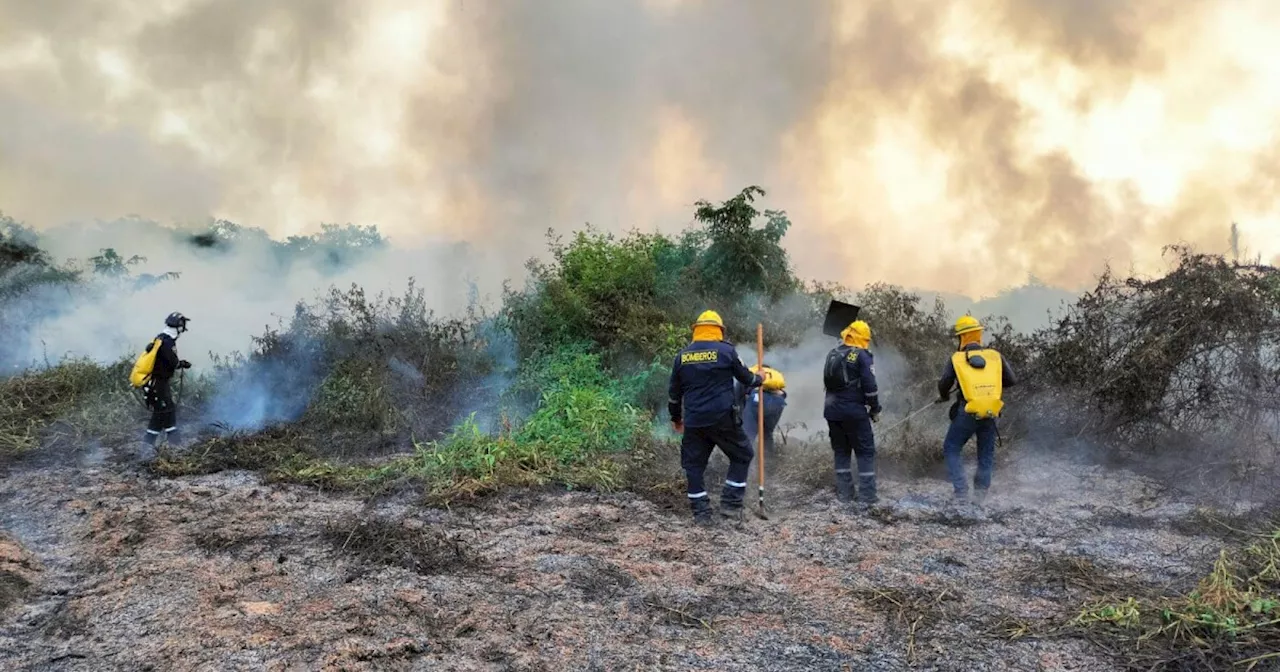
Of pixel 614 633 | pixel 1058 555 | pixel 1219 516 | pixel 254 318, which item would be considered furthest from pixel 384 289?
pixel 1219 516

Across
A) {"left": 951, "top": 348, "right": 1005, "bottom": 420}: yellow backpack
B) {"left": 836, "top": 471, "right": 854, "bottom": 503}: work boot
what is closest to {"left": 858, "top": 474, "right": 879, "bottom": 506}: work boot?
{"left": 836, "top": 471, "right": 854, "bottom": 503}: work boot

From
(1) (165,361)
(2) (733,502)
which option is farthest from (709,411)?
(1) (165,361)

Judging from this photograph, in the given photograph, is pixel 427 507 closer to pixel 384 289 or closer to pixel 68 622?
pixel 68 622

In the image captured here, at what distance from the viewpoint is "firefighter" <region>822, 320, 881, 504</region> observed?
6.78 m

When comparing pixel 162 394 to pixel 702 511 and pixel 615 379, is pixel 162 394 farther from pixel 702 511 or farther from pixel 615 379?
pixel 702 511

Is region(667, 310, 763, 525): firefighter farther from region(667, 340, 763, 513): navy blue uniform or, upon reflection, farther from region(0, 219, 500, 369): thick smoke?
region(0, 219, 500, 369): thick smoke

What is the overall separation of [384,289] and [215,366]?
2.99 metres

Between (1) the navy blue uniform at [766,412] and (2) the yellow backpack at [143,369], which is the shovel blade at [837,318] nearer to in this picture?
(1) the navy blue uniform at [766,412]

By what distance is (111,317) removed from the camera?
41.0 feet

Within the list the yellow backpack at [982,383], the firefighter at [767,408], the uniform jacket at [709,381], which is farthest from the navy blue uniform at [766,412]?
the yellow backpack at [982,383]

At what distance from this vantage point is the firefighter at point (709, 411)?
20.6 ft

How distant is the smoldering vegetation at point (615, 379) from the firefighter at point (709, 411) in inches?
19.5

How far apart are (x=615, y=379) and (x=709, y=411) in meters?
3.98

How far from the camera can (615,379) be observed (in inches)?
398
